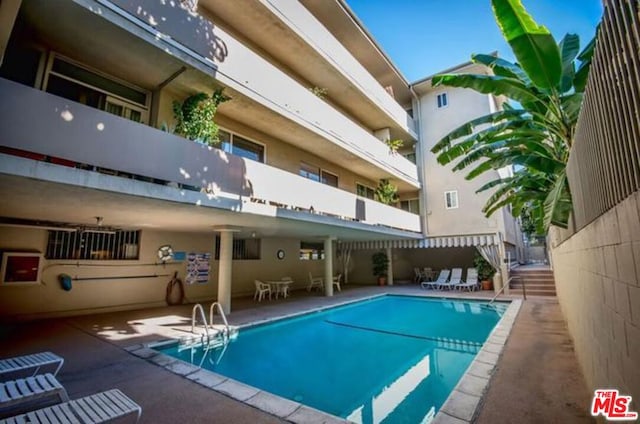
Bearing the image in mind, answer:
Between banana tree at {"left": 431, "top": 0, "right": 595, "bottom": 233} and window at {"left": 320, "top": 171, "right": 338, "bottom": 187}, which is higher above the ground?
window at {"left": 320, "top": 171, "right": 338, "bottom": 187}

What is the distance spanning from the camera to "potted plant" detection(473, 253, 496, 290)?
1712 centimetres

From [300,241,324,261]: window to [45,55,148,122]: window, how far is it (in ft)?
40.2

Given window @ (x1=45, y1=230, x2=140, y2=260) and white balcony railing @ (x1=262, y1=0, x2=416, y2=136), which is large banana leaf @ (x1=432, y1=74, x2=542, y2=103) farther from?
window @ (x1=45, y1=230, x2=140, y2=260)

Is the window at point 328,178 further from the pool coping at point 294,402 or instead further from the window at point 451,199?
the pool coping at point 294,402

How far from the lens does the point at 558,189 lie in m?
4.26

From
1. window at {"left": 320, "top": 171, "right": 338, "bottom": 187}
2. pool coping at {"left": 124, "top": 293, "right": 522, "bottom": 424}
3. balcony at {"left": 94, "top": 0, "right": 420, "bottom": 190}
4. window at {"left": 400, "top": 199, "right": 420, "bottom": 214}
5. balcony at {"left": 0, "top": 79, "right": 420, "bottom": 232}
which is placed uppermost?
balcony at {"left": 94, "top": 0, "right": 420, "bottom": 190}

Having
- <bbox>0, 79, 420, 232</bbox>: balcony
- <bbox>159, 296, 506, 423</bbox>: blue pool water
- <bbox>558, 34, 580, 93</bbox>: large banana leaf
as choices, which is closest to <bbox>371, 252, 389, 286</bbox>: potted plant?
<bbox>159, 296, 506, 423</bbox>: blue pool water

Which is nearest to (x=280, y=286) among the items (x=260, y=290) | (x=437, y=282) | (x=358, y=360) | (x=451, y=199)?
(x=260, y=290)

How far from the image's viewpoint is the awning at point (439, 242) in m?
16.7

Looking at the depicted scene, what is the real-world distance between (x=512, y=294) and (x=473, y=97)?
11.4 metres

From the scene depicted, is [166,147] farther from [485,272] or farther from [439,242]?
[485,272]

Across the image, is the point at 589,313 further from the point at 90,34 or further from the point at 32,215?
the point at 32,215

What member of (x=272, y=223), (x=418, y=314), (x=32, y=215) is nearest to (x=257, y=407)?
(x=272, y=223)

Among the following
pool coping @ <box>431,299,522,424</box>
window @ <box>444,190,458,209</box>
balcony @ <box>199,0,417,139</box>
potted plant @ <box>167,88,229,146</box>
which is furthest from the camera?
window @ <box>444,190,458,209</box>
